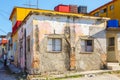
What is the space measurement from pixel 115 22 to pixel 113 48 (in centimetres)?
240

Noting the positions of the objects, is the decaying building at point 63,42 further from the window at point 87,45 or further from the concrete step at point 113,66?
the concrete step at point 113,66

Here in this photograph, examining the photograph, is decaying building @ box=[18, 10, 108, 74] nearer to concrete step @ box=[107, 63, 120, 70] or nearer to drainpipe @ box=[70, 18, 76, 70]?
drainpipe @ box=[70, 18, 76, 70]

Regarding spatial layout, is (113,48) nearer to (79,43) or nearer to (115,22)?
(115,22)

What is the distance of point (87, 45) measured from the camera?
1962cm

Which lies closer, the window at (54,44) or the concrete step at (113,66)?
the window at (54,44)

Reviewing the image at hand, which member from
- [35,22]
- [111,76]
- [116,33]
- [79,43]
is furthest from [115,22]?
[35,22]

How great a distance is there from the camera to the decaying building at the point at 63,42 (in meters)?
17.6

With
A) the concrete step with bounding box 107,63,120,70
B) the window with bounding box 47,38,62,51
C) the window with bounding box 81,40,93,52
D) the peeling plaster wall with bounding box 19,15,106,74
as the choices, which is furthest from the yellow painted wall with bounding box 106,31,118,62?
the window with bounding box 47,38,62,51

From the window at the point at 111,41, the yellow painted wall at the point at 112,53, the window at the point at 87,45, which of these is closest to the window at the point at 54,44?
the window at the point at 87,45

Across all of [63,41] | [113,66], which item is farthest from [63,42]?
[113,66]

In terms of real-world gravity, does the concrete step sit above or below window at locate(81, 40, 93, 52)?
below

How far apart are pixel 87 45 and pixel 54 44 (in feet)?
10.0

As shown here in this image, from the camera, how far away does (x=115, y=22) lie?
20.6m

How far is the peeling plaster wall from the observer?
57.7 feet
